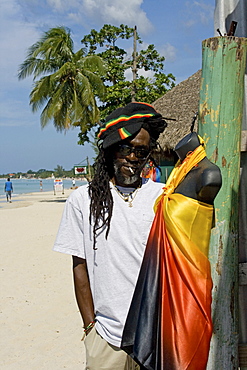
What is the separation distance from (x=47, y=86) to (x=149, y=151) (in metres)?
20.8

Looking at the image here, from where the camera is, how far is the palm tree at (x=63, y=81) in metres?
21.4

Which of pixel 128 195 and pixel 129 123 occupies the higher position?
pixel 129 123

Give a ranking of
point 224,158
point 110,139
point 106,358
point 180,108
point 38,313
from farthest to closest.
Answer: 1. point 180,108
2. point 38,313
3. point 224,158
4. point 110,139
5. point 106,358

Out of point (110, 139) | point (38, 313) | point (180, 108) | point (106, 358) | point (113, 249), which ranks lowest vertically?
point (38, 313)

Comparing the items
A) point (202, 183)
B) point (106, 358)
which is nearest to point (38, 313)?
point (106, 358)

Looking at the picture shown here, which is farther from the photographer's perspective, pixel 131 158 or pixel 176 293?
pixel 131 158

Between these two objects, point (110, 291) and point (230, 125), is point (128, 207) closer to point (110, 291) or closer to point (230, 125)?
point (110, 291)

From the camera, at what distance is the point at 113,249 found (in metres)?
1.90

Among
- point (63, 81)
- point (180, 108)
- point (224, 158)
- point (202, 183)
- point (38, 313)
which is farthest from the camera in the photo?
point (63, 81)

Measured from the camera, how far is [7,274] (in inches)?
276

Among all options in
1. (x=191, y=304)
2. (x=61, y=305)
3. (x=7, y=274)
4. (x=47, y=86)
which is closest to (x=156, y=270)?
(x=191, y=304)

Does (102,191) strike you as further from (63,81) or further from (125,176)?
(63,81)

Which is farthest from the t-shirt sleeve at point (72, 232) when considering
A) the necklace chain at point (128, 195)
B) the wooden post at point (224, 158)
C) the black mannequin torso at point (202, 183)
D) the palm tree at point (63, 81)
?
the palm tree at point (63, 81)

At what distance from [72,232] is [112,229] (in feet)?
0.72
